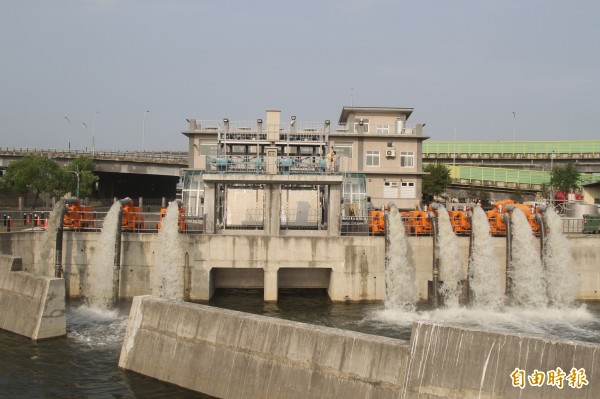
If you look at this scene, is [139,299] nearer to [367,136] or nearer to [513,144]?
[367,136]

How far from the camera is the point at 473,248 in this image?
92.5 ft

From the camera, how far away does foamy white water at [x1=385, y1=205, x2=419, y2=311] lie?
27.7 meters

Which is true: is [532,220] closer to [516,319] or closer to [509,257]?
[509,257]

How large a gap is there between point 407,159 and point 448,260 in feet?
80.6

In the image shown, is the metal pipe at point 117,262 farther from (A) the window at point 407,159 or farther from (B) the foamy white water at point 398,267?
(A) the window at point 407,159

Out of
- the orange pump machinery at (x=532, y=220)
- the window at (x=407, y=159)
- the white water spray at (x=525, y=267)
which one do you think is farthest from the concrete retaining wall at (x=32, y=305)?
the window at (x=407, y=159)

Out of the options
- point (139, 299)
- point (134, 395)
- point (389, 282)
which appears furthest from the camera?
point (389, 282)

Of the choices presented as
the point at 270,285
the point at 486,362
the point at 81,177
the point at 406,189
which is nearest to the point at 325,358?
the point at 486,362

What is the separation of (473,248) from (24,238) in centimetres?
2504

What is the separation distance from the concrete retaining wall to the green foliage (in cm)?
5472

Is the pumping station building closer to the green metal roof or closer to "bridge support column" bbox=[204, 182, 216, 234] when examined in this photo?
"bridge support column" bbox=[204, 182, 216, 234]

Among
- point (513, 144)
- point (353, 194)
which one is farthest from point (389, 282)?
point (513, 144)

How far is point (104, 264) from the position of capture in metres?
27.9

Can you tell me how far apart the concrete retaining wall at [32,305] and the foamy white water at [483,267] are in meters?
19.8
